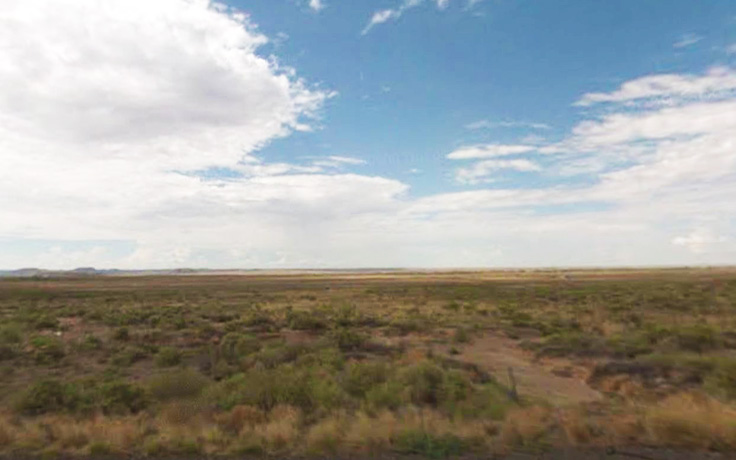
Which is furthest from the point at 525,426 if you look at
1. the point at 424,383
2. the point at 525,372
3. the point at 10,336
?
the point at 10,336

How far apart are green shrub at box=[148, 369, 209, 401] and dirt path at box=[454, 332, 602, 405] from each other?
8977 millimetres

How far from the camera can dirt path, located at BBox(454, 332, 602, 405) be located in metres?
14.1

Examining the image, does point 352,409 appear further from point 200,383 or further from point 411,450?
point 200,383

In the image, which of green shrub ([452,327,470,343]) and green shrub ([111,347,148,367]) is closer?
green shrub ([111,347,148,367])

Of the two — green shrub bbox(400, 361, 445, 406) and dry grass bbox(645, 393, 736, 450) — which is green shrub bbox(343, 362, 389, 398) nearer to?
green shrub bbox(400, 361, 445, 406)

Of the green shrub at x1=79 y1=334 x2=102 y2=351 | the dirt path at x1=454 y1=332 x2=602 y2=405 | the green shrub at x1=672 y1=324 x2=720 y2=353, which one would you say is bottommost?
the dirt path at x1=454 y1=332 x2=602 y2=405

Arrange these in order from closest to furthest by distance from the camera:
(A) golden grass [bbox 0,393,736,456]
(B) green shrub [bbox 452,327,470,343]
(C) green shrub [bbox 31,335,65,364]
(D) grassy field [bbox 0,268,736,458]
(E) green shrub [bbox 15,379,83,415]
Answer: (A) golden grass [bbox 0,393,736,456], (D) grassy field [bbox 0,268,736,458], (E) green shrub [bbox 15,379,83,415], (C) green shrub [bbox 31,335,65,364], (B) green shrub [bbox 452,327,470,343]

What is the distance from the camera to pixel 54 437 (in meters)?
10.1

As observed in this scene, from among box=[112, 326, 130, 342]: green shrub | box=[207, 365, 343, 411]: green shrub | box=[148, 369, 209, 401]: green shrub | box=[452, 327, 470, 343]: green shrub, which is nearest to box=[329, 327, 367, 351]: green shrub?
box=[452, 327, 470, 343]: green shrub

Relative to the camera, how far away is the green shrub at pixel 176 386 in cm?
1411

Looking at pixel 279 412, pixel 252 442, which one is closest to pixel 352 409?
pixel 279 412

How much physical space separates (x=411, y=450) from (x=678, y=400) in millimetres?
6385

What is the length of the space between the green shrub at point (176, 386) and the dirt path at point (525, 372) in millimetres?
8977

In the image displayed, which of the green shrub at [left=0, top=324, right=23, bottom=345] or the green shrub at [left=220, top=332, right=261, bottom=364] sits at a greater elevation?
the green shrub at [left=0, top=324, right=23, bottom=345]
